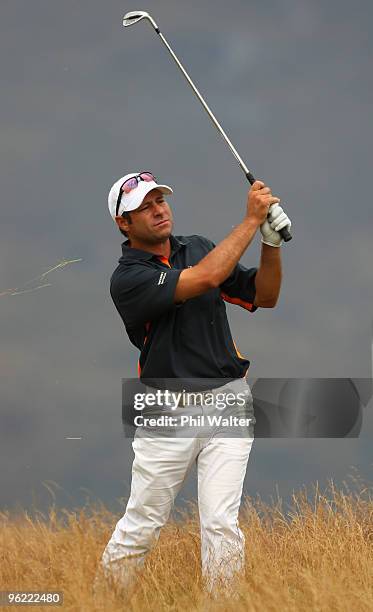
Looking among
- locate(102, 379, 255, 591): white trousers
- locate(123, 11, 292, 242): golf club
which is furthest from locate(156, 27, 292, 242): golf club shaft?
locate(102, 379, 255, 591): white trousers

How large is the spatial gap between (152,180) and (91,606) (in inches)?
116

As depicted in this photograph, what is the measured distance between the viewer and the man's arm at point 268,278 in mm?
6322

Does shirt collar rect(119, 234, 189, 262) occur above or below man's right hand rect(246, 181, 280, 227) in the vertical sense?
below

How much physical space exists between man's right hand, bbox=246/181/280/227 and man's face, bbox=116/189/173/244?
2.10ft

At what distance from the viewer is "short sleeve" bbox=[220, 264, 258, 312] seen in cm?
659

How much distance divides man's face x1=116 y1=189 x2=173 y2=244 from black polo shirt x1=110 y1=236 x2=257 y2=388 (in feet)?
0.45

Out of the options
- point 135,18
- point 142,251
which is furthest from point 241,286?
point 135,18

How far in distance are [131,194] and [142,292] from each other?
2.45 ft

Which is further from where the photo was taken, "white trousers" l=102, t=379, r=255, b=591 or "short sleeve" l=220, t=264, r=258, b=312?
"short sleeve" l=220, t=264, r=258, b=312

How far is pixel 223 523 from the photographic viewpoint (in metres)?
5.89

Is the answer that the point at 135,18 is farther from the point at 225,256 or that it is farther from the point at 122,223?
the point at 225,256

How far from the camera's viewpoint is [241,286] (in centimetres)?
661

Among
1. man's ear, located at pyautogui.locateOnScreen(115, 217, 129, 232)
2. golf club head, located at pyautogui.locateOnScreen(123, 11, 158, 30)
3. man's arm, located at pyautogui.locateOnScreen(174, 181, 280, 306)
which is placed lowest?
man's arm, located at pyautogui.locateOnScreen(174, 181, 280, 306)

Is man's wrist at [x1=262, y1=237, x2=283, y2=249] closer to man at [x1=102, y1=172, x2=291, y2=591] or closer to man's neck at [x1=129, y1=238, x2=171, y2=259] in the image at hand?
man at [x1=102, y1=172, x2=291, y2=591]
